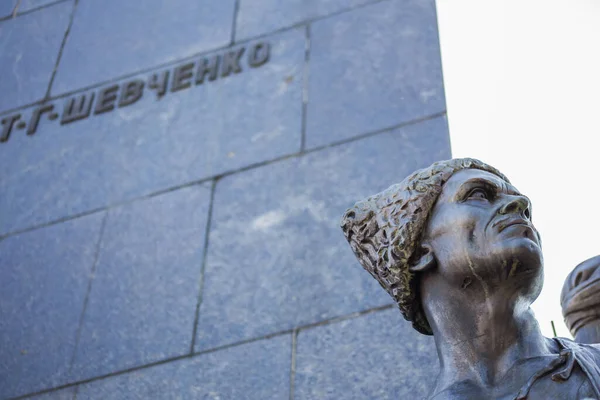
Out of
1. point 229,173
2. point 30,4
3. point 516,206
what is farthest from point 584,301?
point 30,4

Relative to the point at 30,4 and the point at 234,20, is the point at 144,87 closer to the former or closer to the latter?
the point at 234,20

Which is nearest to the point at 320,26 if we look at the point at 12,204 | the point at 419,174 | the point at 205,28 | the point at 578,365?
the point at 205,28

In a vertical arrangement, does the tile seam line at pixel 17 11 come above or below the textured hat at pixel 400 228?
below

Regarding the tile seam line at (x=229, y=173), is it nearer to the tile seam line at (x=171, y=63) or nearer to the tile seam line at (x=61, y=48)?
the tile seam line at (x=171, y=63)

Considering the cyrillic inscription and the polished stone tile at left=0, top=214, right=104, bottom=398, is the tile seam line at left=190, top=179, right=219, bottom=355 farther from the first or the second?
the cyrillic inscription

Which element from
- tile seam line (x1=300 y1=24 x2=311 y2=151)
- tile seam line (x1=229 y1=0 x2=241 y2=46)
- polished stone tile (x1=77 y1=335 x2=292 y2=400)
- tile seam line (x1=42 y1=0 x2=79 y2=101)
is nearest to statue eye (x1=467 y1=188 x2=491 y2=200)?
polished stone tile (x1=77 y1=335 x2=292 y2=400)

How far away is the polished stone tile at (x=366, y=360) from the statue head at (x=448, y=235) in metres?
1.24

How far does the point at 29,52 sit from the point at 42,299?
2.91m

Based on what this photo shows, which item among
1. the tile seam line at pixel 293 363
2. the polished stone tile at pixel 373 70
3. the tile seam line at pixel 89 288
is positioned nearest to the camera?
the tile seam line at pixel 293 363

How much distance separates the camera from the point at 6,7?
9875 mm

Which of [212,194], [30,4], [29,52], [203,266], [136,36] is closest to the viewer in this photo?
[203,266]

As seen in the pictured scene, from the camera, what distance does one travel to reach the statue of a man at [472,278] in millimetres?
3723

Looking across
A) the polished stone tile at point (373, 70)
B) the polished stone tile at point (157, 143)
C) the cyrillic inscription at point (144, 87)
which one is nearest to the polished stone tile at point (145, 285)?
the polished stone tile at point (157, 143)

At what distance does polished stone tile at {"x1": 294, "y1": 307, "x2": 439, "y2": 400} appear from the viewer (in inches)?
214
